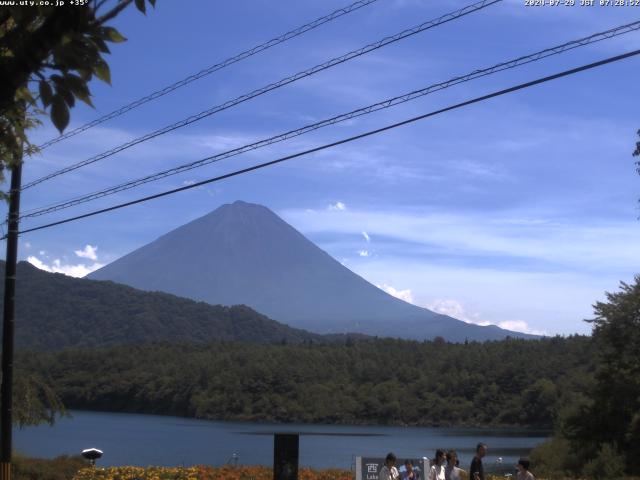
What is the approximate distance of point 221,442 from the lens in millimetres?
64000

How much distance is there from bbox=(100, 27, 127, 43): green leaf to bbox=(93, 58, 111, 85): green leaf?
94 mm

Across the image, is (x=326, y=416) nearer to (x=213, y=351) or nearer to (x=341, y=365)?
(x=341, y=365)

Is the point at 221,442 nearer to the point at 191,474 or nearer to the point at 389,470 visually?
the point at 191,474

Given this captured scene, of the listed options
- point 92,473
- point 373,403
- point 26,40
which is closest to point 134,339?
point 373,403

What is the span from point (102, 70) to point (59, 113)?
0.24m

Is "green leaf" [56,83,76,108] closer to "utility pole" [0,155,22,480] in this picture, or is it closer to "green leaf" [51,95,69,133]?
"green leaf" [51,95,69,133]

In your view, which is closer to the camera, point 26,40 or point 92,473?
point 26,40

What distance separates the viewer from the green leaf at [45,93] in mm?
3400

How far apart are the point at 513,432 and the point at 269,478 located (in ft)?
236

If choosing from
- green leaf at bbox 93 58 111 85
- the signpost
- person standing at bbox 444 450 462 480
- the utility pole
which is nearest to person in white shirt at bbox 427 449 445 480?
person standing at bbox 444 450 462 480

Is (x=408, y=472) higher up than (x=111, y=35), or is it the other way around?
(x=111, y=35)

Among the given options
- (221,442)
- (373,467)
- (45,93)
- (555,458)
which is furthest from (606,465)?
(221,442)

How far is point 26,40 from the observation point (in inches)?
134

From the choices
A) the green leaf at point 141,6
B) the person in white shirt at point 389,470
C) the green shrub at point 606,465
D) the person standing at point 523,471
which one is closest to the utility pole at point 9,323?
the person in white shirt at point 389,470
